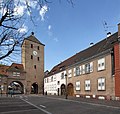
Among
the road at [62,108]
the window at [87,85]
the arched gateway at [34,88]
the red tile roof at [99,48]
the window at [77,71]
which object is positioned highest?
the red tile roof at [99,48]

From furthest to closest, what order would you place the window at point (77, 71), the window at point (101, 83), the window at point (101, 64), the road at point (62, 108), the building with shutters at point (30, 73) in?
the building with shutters at point (30, 73), the window at point (77, 71), the window at point (101, 64), the window at point (101, 83), the road at point (62, 108)

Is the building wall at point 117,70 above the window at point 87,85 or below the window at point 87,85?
above

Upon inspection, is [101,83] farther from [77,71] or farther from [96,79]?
[77,71]

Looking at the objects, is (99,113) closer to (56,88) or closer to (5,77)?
(56,88)

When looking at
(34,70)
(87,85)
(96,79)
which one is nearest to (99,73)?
(96,79)

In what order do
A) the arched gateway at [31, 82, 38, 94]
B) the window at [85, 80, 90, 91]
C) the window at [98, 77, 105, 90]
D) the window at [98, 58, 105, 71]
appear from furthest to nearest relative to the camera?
1. the arched gateway at [31, 82, 38, 94]
2. the window at [85, 80, 90, 91]
3. the window at [98, 58, 105, 71]
4. the window at [98, 77, 105, 90]

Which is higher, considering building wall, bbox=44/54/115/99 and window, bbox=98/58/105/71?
window, bbox=98/58/105/71

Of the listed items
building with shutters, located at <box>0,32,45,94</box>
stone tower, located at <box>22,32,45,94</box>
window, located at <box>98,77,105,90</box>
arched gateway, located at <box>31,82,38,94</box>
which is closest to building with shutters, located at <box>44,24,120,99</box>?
window, located at <box>98,77,105,90</box>

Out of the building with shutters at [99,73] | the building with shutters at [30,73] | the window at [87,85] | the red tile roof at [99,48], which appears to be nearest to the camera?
the building with shutters at [99,73]

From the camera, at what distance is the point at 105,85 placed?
36625 mm

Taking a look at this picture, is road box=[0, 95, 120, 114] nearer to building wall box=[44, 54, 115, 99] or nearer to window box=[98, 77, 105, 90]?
building wall box=[44, 54, 115, 99]

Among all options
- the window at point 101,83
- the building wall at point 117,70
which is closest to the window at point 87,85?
the window at point 101,83

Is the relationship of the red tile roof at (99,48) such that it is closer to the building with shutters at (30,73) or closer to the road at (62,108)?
the road at (62,108)

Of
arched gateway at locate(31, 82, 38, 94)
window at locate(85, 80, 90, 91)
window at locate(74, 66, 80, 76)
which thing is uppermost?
window at locate(74, 66, 80, 76)
